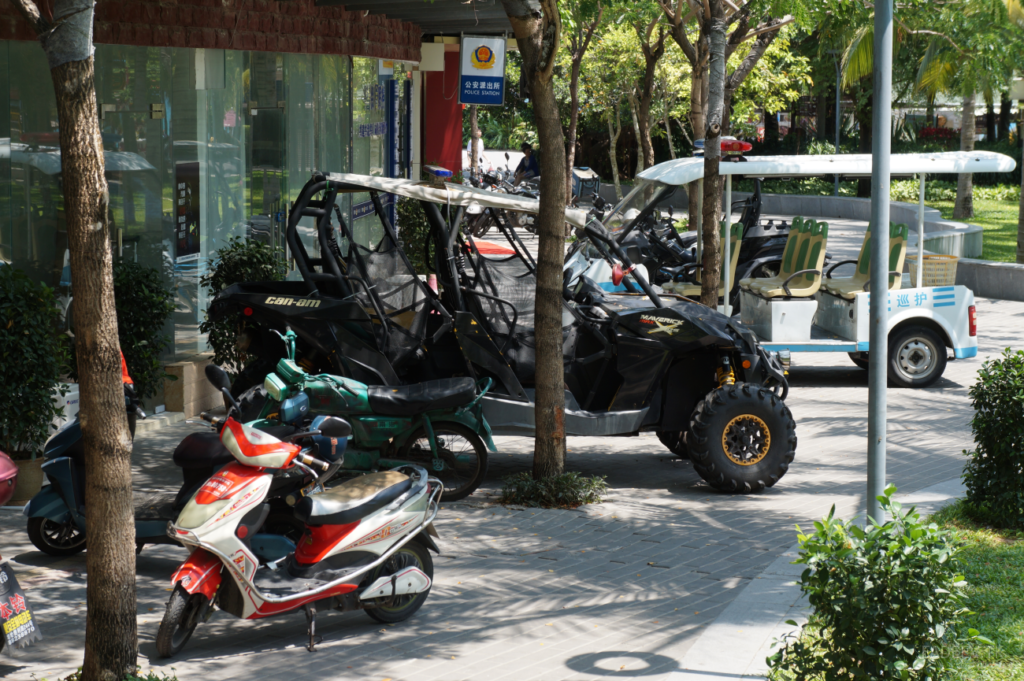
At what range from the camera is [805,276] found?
12172mm

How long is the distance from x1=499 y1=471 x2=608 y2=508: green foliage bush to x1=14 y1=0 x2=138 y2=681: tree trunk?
12.3ft

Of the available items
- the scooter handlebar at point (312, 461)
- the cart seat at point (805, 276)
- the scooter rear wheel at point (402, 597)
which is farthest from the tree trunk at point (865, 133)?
the scooter handlebar at point (312, 461)

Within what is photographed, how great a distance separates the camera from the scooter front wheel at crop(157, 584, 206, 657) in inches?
207

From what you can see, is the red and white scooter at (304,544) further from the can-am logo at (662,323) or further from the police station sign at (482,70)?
the police station sign at (482,70)

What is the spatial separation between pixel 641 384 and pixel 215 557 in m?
3.97

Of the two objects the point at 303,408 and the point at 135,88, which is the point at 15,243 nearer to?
the point at 135,88

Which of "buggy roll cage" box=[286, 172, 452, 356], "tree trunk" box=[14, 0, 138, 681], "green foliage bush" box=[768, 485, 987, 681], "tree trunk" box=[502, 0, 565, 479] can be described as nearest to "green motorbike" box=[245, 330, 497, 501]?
"tree trunk" box=[502, 0, 565, 479]

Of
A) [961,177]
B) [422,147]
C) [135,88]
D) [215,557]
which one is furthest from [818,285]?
[961,177]

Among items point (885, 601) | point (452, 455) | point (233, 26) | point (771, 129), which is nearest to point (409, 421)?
point (452, 455)

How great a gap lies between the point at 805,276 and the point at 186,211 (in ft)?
20.6

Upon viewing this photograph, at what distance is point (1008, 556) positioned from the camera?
6.70 meters

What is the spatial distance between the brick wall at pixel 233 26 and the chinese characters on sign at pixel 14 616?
18.4 ft

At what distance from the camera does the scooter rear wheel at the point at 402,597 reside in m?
5.80

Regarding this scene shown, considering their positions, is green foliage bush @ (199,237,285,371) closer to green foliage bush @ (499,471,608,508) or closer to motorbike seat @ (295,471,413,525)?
green foliage bush @ (499,471,608,508)
